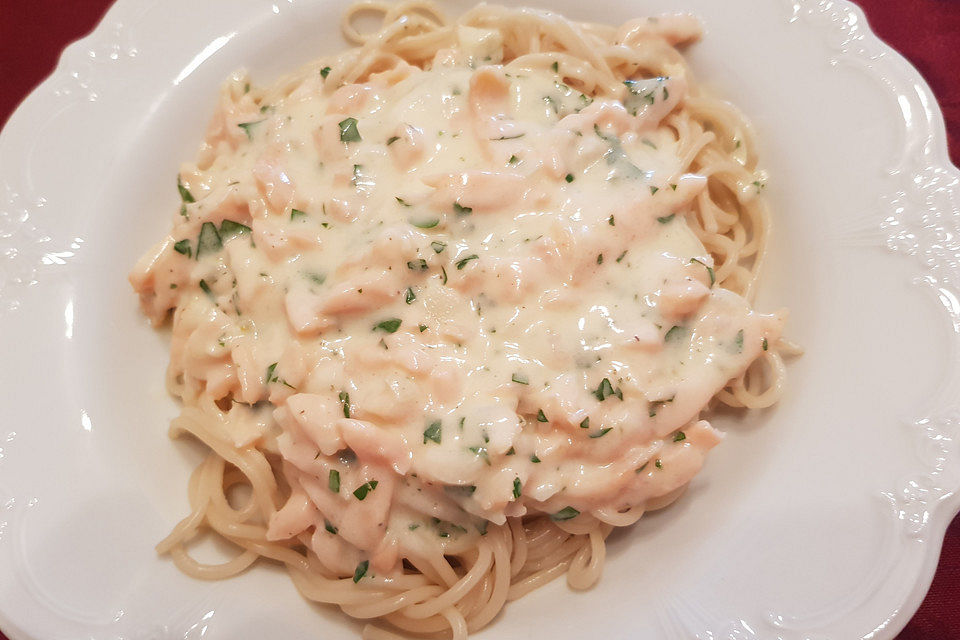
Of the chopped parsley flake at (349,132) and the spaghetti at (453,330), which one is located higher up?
the chopped parsley flake at (349,132)

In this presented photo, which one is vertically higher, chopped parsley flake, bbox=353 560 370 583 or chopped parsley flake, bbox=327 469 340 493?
chopped parsley flake, bbox=327 469 340 493

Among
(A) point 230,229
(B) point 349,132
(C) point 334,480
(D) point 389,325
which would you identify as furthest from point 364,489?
(B) point 349,132

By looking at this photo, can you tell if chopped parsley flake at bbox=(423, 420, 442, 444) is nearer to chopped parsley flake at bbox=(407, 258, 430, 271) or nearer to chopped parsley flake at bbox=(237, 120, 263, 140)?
chopped parsley flake at bbox=(407, 258, 430, 271)

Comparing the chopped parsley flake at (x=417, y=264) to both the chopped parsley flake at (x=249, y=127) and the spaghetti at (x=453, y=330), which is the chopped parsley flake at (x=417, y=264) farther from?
the chopped parsley flake at (x=249, y=127)

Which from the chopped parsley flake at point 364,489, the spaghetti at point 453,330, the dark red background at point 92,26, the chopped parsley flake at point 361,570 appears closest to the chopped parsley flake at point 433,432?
the spaghetti at point 453,330

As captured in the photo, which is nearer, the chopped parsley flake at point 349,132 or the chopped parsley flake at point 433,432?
the chopped parsley flake at point 433,432

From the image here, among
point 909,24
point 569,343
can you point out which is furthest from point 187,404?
point 909,24

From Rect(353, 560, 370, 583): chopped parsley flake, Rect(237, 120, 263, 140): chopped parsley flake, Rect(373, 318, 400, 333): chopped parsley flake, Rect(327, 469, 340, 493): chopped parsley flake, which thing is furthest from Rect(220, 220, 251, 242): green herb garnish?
Rect(353, 560, 370, 583): chopped parsley flake
